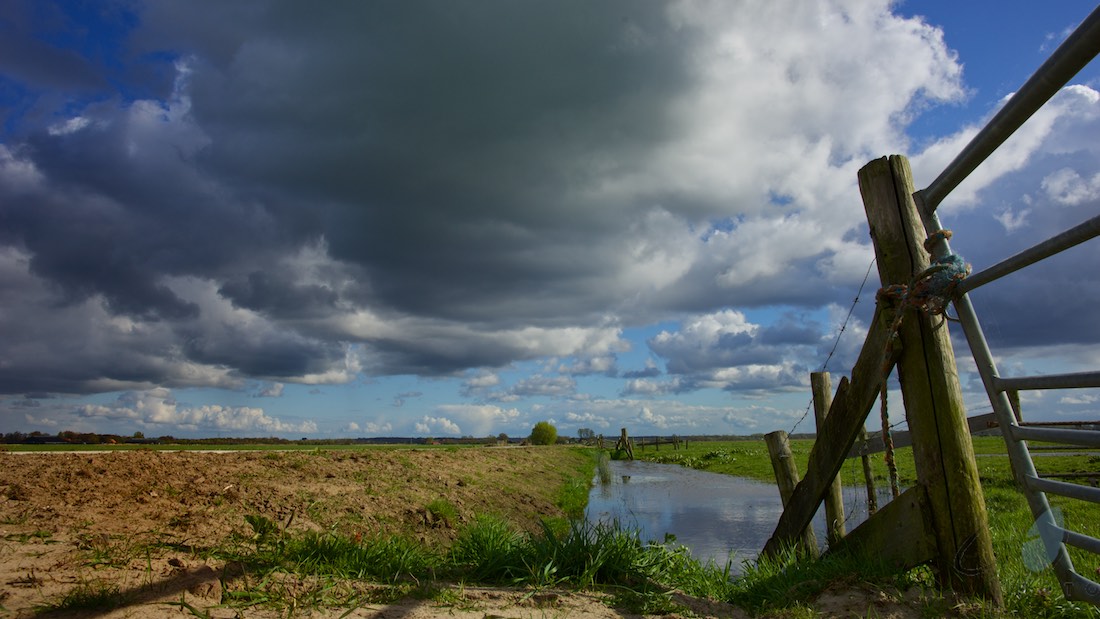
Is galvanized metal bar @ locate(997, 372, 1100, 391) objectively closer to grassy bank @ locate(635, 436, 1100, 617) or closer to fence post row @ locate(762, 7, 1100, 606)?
fence post row @ locate(762, 7, 1100, 606)

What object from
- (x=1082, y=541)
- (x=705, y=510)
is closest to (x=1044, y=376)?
(x=1082, y=541)

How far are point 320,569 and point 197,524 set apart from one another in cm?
176

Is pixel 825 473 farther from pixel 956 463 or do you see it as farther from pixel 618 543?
pixel 618 543

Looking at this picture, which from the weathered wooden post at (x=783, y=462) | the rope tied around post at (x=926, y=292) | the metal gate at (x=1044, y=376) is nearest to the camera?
the metal gate at (x=1044, y=376)

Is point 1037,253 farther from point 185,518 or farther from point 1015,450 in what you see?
point 185,518

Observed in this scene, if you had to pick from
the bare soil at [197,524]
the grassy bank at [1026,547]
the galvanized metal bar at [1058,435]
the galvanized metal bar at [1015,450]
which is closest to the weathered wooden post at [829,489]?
the grassy bank at [1026,547]

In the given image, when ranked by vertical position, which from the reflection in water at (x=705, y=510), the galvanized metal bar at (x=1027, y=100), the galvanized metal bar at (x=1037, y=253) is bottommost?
the reflection in water at (x=705, y=510)

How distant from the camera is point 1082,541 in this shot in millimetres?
2898

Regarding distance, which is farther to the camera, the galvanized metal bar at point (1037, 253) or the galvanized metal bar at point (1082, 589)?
the galvanized metal bar at point (1082, 589)

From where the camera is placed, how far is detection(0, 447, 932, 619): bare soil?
3.76 m

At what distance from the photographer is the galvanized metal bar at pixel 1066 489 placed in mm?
2711

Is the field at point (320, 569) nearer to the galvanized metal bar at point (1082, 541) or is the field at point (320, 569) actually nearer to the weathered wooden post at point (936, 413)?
the weathered wooden post at point (936, 413)

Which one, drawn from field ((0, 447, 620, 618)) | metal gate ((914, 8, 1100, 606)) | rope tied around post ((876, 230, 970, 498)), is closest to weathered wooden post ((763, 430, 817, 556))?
rope tied around post ((876, 230, 970, 498))

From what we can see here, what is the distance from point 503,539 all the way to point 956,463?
3.38m
